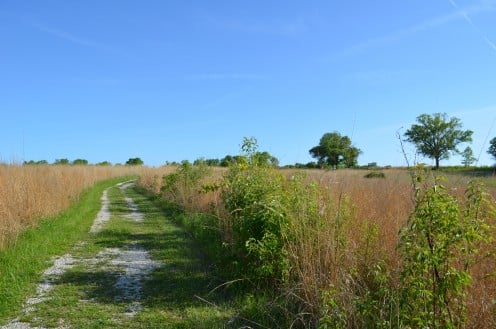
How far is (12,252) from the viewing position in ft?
26.5

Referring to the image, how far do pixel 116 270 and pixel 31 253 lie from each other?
2062 millimetres

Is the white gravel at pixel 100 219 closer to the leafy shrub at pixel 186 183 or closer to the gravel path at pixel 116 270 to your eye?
the gravel path at pixel 116 270

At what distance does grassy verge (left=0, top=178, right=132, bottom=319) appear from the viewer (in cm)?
590

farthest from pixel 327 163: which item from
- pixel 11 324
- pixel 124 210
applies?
pixel 124 210

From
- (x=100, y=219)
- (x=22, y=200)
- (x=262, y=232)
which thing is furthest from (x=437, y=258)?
(x=100, y=219)

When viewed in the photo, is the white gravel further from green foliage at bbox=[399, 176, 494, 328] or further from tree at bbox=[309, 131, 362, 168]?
green foliage at bbox=[399, 176, 494, 328]

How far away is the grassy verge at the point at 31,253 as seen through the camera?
590 cm

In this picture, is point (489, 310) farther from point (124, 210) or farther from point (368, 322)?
point (124, 210)

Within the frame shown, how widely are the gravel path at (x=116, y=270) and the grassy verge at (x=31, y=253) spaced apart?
0.18 metres

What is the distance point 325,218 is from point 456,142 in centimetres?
6657

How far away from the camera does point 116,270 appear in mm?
7496

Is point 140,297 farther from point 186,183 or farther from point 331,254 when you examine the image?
point 186,183

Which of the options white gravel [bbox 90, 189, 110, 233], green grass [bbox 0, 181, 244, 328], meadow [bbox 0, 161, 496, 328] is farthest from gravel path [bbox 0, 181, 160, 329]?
white gravel [bbox 90, 189, 110, 233]

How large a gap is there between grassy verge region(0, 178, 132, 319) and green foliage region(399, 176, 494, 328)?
4767 mm
